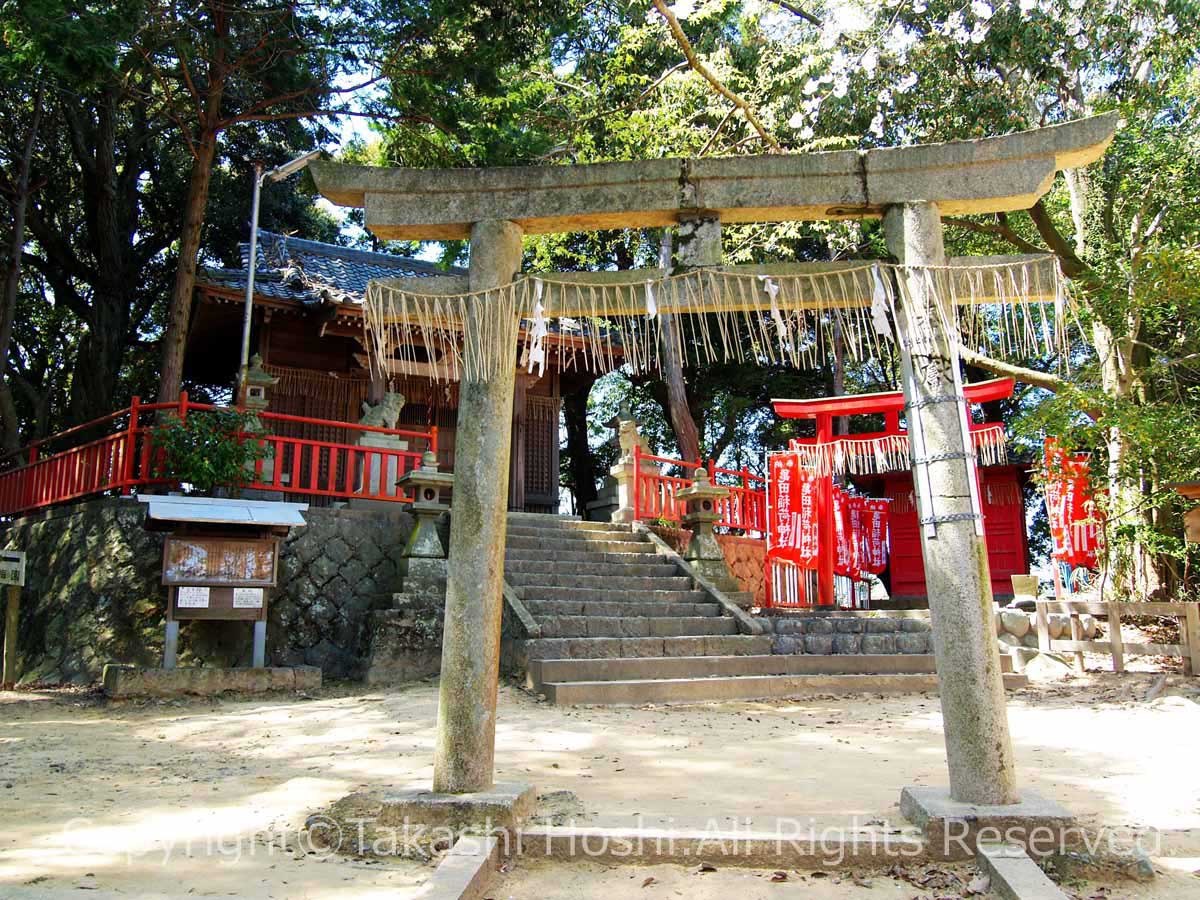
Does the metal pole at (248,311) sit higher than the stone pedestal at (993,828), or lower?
higher

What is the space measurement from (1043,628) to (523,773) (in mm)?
7694

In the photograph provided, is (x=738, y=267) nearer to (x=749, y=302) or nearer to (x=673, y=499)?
(x=749, y=302)

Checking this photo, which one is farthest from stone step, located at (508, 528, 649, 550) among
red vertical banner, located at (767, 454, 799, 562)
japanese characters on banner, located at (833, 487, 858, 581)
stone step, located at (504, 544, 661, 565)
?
japanese characters on banner, located at (833, 487, 858, 581)

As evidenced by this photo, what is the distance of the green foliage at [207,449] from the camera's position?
9.37m

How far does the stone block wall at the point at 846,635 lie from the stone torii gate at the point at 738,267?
19.2 ft

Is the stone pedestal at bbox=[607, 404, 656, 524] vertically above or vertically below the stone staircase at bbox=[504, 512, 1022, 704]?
above

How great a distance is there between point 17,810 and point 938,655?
4.76 metres

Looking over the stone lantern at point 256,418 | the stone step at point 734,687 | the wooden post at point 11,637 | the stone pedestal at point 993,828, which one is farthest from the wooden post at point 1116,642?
the wooden post at point 11,637

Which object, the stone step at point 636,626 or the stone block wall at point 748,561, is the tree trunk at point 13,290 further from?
the stone block wall at point 748,561

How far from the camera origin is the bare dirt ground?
3.62 metres

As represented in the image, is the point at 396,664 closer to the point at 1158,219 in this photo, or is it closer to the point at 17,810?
the point at 17,810

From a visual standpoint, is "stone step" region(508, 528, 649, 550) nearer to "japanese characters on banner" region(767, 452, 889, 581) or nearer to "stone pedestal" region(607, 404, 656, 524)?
"stone pedestal" region(607, 404, 656, 524)

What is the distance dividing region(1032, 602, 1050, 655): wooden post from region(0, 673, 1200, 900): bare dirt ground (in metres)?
1.37

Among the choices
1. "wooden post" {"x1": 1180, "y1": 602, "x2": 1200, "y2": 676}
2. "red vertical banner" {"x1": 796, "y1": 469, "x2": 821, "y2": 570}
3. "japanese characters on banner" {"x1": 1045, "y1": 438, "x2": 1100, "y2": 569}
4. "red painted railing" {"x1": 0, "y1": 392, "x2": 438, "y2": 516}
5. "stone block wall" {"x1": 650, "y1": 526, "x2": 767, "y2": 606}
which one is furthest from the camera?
"stone block wall" {"x1": 650, "y1": 526, "x2": 767, "y2": 606}
